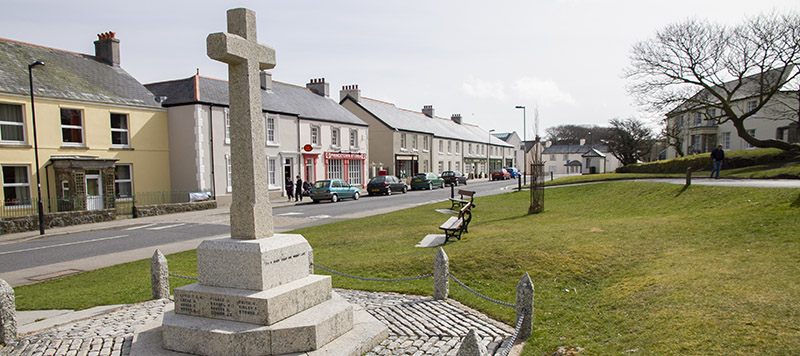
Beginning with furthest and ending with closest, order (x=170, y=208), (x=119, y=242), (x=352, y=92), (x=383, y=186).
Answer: (x=352, y=92)
(x=383, y=186)
(x=170, y=208)
(x=119, y=242)

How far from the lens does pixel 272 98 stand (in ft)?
106

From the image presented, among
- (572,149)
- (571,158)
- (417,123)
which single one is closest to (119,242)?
(417,123)

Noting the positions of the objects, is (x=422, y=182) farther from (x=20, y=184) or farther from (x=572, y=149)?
(x=572, y=149)

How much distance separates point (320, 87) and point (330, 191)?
1607 cm

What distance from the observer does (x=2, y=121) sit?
1934cm

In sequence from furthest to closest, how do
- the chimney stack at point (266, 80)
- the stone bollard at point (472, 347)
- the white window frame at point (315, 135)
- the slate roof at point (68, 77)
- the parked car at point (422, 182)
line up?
the parked car at point (422, 182), the white window frame at point (315, 135), the chimney stack at point (266, 80), the slate roof at point (68, 77), the stone bollard at point (472, 347)

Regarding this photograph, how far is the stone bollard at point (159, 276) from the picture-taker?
7.18 metres

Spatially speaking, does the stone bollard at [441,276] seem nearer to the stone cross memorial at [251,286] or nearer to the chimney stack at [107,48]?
the stone cross memorial at [251,286]

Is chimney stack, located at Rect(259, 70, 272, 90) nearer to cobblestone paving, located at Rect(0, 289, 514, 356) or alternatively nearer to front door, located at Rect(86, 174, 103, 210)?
front door, located at Rect(86, 174, 103, 210)

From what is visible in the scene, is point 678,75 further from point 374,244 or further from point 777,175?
point 374,244

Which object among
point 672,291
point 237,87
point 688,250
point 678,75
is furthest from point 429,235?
point 678,75

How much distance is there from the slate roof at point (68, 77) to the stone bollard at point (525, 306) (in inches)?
923

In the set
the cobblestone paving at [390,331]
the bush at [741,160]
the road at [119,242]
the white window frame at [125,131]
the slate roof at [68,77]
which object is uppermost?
the slate roof at [68,77]

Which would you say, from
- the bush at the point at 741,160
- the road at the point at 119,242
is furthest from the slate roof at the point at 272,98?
the bush at the point at 741,160
